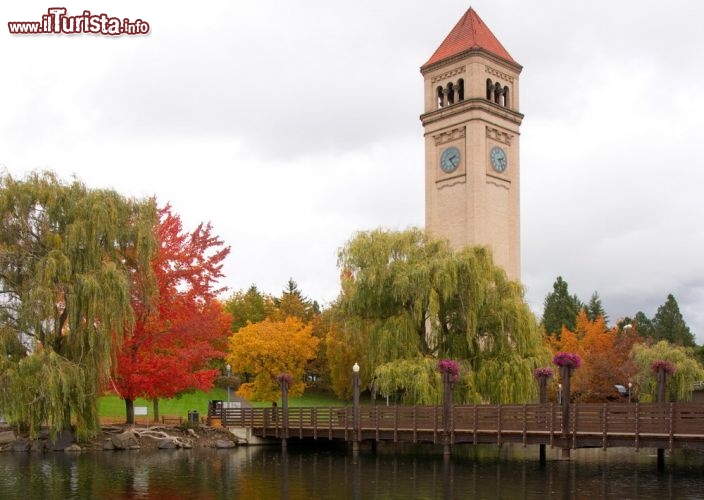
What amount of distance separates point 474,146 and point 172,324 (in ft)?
86.2

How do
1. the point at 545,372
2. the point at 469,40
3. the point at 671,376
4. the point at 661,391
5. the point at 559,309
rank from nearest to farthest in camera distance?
the point at 661,391, the point at 545,372, the point at 671,376, the point at 469,40, the point at 559,309

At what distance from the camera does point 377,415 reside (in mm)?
39375

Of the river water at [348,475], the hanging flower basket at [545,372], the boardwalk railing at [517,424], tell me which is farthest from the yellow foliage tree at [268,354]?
Answer: the hanging flower basket at [545,372]

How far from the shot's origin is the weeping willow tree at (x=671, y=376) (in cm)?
5278

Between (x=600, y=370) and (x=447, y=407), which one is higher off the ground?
(x=600, y=370)

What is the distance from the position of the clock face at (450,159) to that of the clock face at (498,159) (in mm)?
2367

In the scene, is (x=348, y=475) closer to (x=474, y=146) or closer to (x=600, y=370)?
(x=474, y=146)

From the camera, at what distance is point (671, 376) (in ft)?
172

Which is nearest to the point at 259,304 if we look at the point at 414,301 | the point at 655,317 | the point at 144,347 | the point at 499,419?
the point at 144,347

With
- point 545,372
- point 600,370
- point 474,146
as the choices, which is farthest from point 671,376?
point 545,372

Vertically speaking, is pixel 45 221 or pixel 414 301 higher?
pixel 45 221

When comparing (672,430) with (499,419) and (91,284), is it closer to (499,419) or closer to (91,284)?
(499,419)

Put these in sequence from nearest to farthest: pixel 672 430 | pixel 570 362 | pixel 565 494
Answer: pixel 565 494
pixel 672 430
pixel 570 362

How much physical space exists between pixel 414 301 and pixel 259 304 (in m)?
37.3
